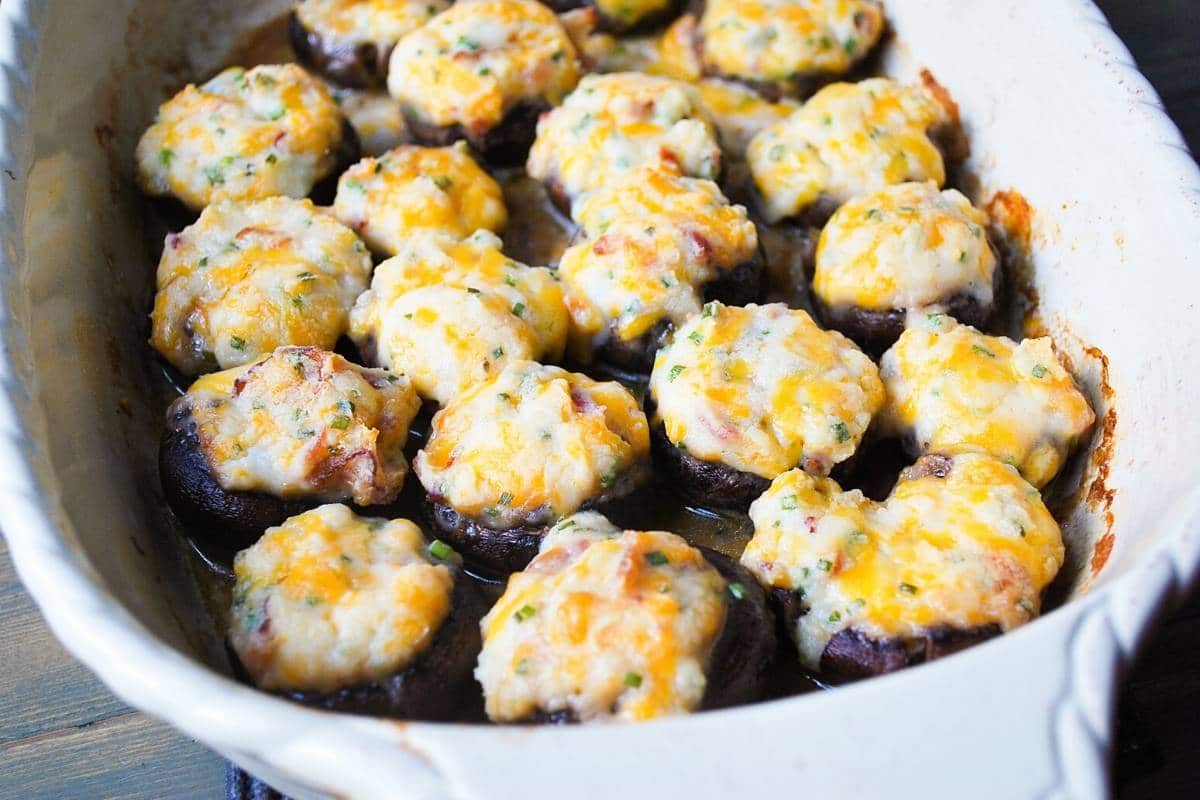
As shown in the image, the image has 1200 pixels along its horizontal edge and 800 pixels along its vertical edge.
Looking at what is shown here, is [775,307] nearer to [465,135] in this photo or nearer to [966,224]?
[966,224]

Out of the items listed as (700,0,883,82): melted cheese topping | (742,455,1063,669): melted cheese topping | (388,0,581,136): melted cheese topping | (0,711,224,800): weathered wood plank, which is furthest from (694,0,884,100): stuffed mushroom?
(0,711,224,800): weathered wood plank

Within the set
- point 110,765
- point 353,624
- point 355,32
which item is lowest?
point 110,765

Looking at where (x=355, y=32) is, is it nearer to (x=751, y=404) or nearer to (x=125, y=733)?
(x=751, y=404)

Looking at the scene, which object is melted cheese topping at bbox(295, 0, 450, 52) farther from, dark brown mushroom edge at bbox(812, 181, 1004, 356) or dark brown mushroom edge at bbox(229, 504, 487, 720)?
dark brown mushroom edge at bbox(229, 504, 487, 720)

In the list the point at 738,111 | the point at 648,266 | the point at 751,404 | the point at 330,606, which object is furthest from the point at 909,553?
the point at 738,111

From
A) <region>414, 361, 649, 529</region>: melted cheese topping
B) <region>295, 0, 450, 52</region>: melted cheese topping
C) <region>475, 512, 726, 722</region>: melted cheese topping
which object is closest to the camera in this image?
<region>475, 512, 726, 722</region>: melted cheese topping

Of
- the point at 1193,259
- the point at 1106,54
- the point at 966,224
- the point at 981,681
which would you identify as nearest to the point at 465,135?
the point at 966,224

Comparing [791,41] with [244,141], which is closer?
[244,141]
